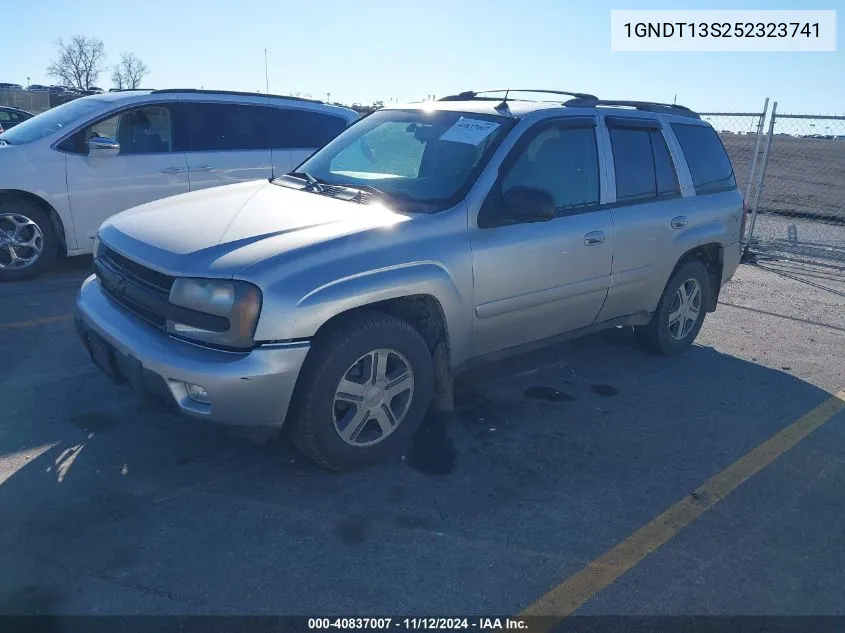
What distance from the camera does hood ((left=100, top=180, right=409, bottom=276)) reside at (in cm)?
336

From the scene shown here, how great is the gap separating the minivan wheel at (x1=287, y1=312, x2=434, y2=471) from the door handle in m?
1.42

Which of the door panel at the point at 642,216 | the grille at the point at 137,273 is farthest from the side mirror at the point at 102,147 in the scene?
the door panel at the point at 642,216

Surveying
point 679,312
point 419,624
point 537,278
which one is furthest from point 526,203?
point 679,312

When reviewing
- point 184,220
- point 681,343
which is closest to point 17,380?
point 184,220

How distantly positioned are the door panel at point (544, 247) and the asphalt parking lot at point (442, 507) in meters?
0.63

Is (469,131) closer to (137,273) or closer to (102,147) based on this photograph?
(137,273)

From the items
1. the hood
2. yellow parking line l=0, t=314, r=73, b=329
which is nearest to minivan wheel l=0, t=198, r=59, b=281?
yellow parking line l=0, t=314, r=73, b=329

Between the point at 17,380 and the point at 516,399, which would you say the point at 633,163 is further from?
the point at 17,380

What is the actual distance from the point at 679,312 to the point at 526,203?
251 cm

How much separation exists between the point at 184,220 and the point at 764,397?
4.09 meters

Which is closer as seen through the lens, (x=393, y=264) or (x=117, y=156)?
(x=393, y=264)

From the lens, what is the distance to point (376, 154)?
474cm

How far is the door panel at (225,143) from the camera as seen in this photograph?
298 inches

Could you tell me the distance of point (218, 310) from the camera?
3.24 m
